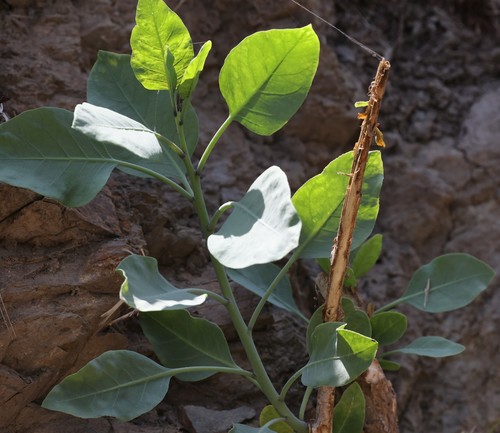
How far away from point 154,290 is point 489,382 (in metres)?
1.16

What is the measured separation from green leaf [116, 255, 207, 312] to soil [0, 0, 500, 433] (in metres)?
0.21

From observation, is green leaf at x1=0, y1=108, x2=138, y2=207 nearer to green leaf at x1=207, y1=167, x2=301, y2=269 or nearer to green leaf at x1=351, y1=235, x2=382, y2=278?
green leaf at x1=207, y1=167, x2=301, y2=269

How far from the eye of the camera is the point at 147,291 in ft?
3.56

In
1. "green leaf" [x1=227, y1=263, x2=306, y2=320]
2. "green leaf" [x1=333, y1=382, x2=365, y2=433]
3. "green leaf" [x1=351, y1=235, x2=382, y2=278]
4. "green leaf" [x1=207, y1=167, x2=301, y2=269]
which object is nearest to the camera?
"green leaf" [x1=207, y1=167, x2=301, y2=269]

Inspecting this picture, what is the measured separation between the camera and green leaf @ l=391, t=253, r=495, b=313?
1.51 meters

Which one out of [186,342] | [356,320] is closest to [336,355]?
[356,320]

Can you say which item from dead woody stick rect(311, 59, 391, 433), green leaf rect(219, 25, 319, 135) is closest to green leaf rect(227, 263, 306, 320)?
dead woody stick rect(311, 59, 391, 433)

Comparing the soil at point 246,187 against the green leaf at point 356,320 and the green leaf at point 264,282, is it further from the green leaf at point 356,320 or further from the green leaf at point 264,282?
the green leaf at point 356,320

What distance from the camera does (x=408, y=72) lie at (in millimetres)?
2244

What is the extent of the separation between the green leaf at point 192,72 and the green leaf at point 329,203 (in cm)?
26

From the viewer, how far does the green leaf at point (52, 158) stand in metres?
1.20

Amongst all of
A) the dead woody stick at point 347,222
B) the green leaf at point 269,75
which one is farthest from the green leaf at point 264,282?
the green leaf at point 269,75

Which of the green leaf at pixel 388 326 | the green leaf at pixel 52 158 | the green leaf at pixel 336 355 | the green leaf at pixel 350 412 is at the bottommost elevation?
the green leaf at pixel 350 412

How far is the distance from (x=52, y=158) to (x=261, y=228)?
1.29ft
